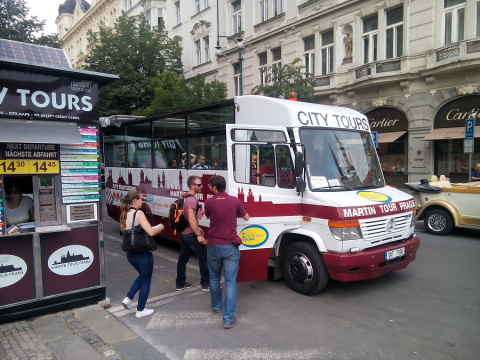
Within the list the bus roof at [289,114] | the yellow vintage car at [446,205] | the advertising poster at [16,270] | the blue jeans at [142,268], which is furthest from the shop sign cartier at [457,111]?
the advertising poster at [16,270]

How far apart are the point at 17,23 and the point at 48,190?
73.3 ft

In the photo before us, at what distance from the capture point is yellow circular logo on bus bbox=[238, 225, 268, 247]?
5387mm

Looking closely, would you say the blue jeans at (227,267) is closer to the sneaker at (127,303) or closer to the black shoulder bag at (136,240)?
the black shoulder bag at (136,240)

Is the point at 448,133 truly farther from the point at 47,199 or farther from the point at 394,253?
the point at 47,199

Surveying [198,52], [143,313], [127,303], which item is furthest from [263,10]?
[143,313]

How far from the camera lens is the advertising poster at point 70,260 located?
15.5 ft

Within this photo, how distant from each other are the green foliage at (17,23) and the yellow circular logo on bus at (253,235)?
72.2 feet

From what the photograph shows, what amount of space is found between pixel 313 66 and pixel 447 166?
898 centimetres

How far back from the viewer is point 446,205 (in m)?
9.35

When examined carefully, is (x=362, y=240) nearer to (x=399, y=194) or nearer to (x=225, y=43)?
(x=399, y=194)

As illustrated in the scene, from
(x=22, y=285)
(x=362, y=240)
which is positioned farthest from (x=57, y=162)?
(x=362, y=240)

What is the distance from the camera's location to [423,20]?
1639 centimetres

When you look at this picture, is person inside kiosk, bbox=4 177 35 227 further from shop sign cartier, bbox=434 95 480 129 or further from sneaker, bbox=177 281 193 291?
shop sign cartier, bbox=434 95 480 129

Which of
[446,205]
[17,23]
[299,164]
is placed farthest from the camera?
[17,23]
